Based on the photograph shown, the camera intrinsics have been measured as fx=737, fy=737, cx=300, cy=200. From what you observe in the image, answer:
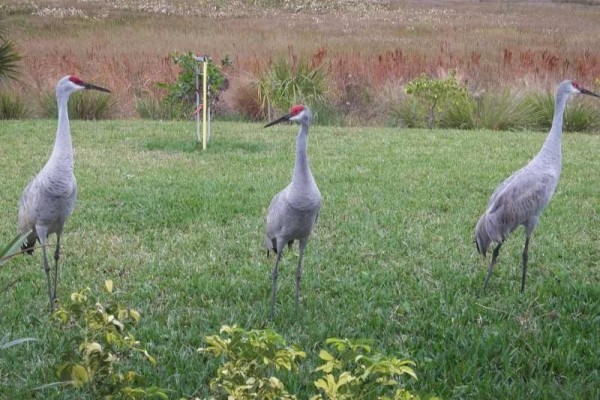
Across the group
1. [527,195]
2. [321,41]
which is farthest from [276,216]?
[321,41]

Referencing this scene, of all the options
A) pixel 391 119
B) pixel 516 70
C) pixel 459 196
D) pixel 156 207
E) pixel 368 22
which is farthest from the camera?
pixel 368 22

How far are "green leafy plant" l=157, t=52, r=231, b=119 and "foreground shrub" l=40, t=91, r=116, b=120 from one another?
115 cm

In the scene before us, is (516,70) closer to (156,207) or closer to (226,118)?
(226,118)

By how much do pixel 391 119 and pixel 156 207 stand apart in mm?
7291

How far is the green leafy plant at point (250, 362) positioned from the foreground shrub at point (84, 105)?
11453 millimetres

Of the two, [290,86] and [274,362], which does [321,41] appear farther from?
[274,362]

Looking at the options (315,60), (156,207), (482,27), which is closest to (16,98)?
(315,60)

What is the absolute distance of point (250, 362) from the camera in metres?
2.27

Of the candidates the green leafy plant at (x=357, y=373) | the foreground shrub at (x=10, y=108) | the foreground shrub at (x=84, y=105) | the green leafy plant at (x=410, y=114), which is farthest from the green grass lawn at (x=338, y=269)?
the foreground shrub at (x=10, y=108)

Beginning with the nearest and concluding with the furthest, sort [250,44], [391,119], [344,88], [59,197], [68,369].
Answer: [68,369]
[59,197]
[391,119]
[344,88]
[250,44]

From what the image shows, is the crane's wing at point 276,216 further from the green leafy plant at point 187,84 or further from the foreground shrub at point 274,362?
the green leafy plant at point 187,84

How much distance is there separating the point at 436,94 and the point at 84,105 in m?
6.19

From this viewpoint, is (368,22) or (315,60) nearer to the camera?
(315,60)

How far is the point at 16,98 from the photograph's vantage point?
13.4 m
